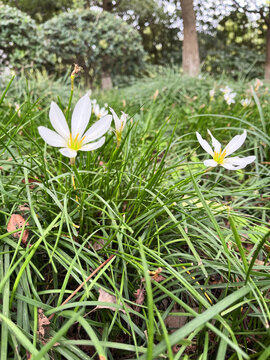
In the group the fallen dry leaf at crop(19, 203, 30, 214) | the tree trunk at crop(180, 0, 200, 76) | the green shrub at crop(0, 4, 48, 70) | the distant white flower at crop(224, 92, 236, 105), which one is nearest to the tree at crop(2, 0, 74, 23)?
the tree trunk at crop(180, 0, 200, 76)

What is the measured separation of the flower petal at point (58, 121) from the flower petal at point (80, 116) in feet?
0.07

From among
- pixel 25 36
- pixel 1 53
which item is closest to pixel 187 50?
pixel 25 36

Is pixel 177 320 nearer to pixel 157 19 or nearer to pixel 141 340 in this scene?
pixel 141 340

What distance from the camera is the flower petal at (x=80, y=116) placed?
71 centimetres

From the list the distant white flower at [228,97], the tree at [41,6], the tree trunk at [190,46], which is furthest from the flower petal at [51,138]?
the tree at [41,6]

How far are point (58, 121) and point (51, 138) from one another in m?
0.05

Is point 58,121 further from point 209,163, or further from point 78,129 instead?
point 209,163

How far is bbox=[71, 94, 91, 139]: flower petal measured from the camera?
706 mm

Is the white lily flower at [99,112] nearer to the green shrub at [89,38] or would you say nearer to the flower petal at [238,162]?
the flower petal at [238,162]

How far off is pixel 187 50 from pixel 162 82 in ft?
10.1

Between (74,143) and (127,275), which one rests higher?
(74,143)

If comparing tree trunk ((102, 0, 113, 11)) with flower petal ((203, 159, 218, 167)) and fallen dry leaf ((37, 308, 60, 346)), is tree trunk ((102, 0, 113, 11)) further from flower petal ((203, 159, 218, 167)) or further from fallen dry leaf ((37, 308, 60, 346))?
fallen dry leaf ((37, 308, 60, 346))

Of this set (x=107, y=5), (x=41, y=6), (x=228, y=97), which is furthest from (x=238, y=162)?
(x=41, y=6)

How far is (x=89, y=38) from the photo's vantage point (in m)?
5.93
